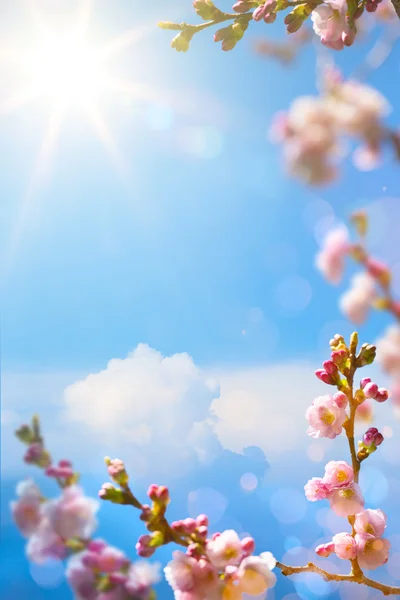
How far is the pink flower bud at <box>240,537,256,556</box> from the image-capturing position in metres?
1.53

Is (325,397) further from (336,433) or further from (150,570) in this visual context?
(150,570)

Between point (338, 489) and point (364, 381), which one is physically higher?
point (364, 381)

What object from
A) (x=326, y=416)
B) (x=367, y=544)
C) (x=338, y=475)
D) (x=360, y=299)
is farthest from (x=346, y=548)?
(x=360, y=299)

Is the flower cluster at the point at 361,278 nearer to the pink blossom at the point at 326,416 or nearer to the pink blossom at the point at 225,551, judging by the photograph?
the pink blossom at the point at 225,551

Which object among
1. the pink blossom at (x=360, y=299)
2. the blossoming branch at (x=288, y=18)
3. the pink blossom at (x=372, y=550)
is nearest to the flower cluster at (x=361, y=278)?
the pink blossom at (x=360, y=299)

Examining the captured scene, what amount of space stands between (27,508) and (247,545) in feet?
2.53

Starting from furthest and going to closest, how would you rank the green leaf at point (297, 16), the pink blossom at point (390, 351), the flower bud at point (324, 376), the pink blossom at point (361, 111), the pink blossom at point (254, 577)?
1. the green leaf at point (297, 16)
2. the flower bud at point (324, 376)
3. the pink blossom at point (254, 577)
4. the pink blossom at point (390, 351)
5. the pink blossom at point (361, 111)

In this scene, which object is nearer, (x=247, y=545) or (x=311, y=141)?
(x=311, y=141)

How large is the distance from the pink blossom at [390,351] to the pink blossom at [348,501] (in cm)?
134

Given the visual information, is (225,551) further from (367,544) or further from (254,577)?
(367,544)

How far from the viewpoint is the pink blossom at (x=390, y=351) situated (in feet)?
2.70

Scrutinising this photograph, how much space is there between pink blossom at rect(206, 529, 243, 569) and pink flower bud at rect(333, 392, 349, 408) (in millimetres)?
922

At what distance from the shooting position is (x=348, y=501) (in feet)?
6.91

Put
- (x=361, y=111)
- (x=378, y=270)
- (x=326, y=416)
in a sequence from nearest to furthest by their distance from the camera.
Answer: (x=361, y=111), (x=378, y=270), (x=326, y=416)
